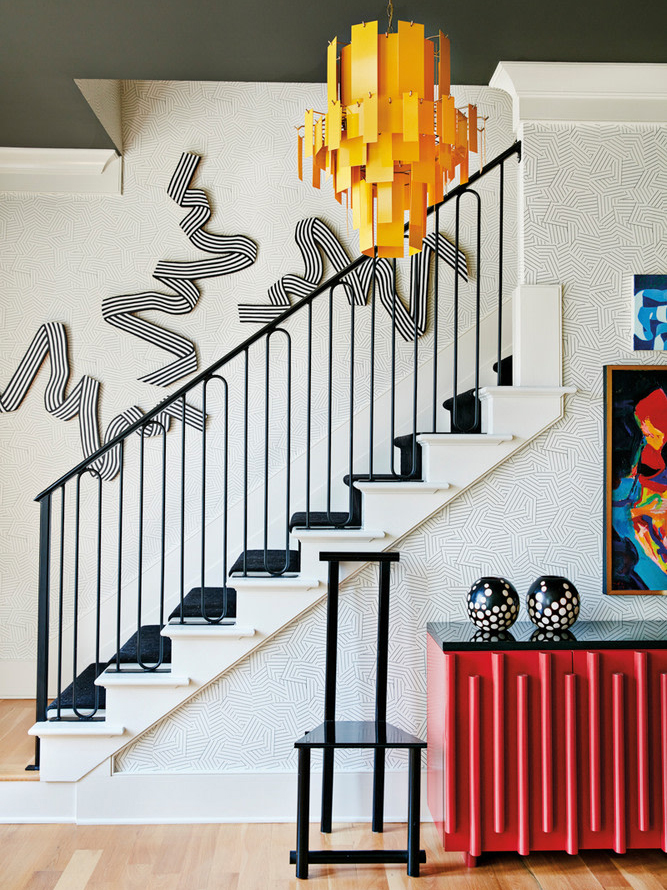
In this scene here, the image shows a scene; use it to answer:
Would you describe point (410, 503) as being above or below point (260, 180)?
below

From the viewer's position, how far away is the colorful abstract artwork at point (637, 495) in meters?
2.93

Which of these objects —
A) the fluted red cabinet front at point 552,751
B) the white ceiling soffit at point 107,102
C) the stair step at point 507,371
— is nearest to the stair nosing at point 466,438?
the stair step at point 507,371

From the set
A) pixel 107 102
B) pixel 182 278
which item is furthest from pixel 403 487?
pixel 107 102

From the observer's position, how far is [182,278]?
158 inches

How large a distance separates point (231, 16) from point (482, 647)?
2442 mm

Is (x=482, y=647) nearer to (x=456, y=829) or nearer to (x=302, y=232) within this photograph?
(x=456, y=829)

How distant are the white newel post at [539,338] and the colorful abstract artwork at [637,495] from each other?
0.24m

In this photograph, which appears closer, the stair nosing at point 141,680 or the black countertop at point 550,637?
the black countertop at point 550,637

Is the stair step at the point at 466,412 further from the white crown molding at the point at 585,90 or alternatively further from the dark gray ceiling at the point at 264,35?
the dark gray ceiling at the point at 264,35

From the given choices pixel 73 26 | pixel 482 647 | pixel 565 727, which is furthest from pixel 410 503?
pixel 73 26

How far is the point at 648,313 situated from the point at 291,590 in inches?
73.8

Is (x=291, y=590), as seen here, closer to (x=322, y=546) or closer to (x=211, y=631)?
(x=322, y=546)

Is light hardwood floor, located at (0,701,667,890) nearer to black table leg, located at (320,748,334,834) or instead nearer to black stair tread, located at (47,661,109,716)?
black table leg, located at (320,748,334,834)

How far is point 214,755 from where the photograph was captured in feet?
9.45
